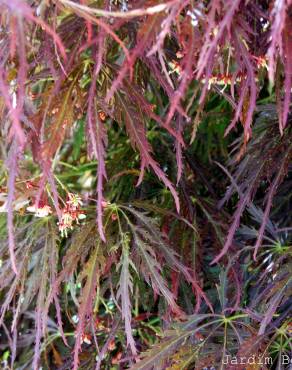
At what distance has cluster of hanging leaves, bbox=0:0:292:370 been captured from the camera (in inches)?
25.6

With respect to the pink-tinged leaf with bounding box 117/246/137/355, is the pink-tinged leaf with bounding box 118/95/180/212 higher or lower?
higher

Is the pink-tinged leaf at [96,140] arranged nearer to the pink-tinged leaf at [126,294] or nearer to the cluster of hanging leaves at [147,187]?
the cluster of hanging leaves at [147,187]

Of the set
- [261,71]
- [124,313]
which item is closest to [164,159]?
[261,71]

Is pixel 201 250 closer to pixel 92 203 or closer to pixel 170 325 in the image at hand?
pixel 170 325

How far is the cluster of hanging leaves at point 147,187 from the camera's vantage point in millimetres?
650

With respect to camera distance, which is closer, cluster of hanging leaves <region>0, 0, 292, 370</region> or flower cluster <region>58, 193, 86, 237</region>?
cluster of hanging leaves <region>0, 0, 292, 370</region>

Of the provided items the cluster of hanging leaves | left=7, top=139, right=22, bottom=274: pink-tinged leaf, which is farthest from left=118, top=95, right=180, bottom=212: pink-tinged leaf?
left=7, top=139, right=22, bottom=274: pink-tinged leaf

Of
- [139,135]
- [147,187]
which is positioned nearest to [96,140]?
[139,135]

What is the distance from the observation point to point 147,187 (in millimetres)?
1110

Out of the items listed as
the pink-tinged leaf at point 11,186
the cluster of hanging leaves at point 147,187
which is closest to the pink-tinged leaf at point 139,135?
the cluster of hanging leaves at point 147,187

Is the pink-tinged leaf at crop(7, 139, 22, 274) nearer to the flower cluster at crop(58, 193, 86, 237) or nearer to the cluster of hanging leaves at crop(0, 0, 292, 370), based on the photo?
the cluster of hanging leaves at crop(0, 0, 292, 370)

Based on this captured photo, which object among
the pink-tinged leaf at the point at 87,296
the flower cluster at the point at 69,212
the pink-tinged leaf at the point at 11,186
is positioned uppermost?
the pink-tinged leaf at the point at 11,186

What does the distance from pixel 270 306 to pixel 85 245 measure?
12.3 inches

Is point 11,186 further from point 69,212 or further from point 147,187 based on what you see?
point 147,187
